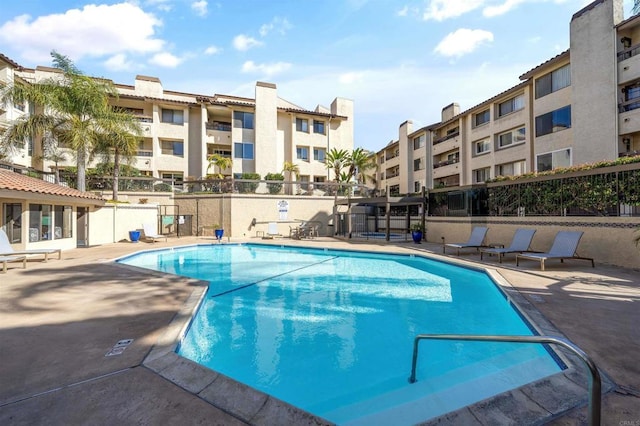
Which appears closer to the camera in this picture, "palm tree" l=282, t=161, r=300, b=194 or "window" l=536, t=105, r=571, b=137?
Result: "window" l=536, t=105, r=571, b=137

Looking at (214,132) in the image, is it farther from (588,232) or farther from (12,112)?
(588,232)

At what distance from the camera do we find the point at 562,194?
11766 millimetres

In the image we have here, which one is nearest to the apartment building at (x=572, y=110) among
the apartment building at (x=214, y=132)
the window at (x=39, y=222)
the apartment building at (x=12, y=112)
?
the apartment building at (x=214, y=132)

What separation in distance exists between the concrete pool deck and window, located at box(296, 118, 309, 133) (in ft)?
83.5

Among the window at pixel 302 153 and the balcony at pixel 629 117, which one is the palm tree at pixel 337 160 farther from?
the balcony at pixel 629 117

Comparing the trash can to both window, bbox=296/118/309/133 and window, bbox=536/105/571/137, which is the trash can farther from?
window, bbox=536/105/571/137

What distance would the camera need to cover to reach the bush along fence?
9.85m

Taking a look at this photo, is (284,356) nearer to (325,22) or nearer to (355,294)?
(355,294)

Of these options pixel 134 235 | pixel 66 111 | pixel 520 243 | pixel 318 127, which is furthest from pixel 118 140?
pixel 520 243

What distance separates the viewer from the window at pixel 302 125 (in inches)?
1251

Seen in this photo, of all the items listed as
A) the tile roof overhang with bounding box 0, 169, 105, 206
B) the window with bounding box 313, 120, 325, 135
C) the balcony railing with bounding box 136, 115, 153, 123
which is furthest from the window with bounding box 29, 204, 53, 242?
the window with bounding box 313, 120, 325, 135

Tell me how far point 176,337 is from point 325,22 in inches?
505

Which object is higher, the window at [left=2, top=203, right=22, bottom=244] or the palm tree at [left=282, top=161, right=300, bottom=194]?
the palm tree at [left=282, top=161, right=300, bottom=194]

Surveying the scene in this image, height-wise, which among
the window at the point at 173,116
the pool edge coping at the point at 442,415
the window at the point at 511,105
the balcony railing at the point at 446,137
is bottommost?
the pool edge coping at the point at 442,415
